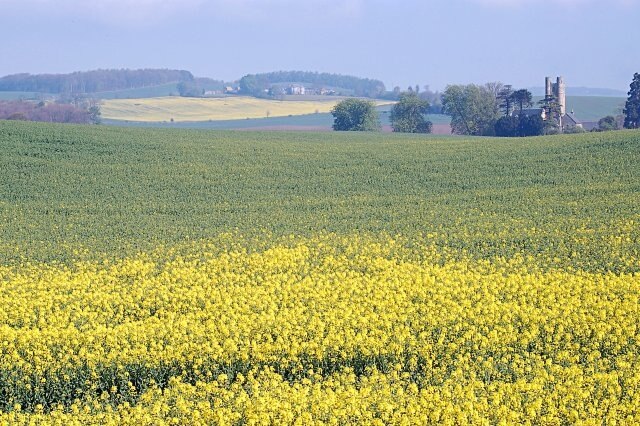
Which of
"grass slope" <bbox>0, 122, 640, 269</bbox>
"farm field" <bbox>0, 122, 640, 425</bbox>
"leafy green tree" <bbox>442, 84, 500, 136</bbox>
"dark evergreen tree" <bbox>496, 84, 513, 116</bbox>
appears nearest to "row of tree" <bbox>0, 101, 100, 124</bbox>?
"leafy green tree" <bbox>442, 84, 500, 136</bbox>

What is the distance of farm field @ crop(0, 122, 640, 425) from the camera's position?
1302 centimetres

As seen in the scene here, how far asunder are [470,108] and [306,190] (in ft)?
205

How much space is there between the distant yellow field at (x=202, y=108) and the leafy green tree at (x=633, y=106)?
56.5 metres

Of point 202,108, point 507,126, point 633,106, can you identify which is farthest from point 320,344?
point 202,108

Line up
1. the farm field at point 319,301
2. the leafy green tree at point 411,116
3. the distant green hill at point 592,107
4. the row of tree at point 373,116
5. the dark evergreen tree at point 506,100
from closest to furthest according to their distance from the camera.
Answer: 1. the farm field at point 319,301
2. the dark evergreen tree at point 506,100
3. the row of tree at point 373,116
4. the leafy green tree at point 411,116
5. the distant green hill at point 592,107

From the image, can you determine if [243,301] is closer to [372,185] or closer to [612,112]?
[372,185]

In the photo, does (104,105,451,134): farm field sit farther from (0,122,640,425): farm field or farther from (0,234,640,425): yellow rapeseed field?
(0,234,640,425): yellow rapeseed field

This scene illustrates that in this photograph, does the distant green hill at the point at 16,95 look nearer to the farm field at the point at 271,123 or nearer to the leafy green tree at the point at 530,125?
the farm field at the point at 271,123

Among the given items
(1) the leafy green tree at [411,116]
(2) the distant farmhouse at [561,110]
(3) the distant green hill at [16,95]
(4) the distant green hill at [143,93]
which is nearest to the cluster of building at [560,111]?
(2) the distant farmhouse at [561,110]

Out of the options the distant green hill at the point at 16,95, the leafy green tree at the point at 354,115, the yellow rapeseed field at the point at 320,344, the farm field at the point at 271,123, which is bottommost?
the yellow rapeseed field at the point at 320,344

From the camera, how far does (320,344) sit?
52.9ft

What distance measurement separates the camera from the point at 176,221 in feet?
110

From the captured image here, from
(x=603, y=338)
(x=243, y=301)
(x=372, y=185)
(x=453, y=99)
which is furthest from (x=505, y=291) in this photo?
(x=453, y=99)

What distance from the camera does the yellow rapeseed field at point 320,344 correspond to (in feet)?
41.2
